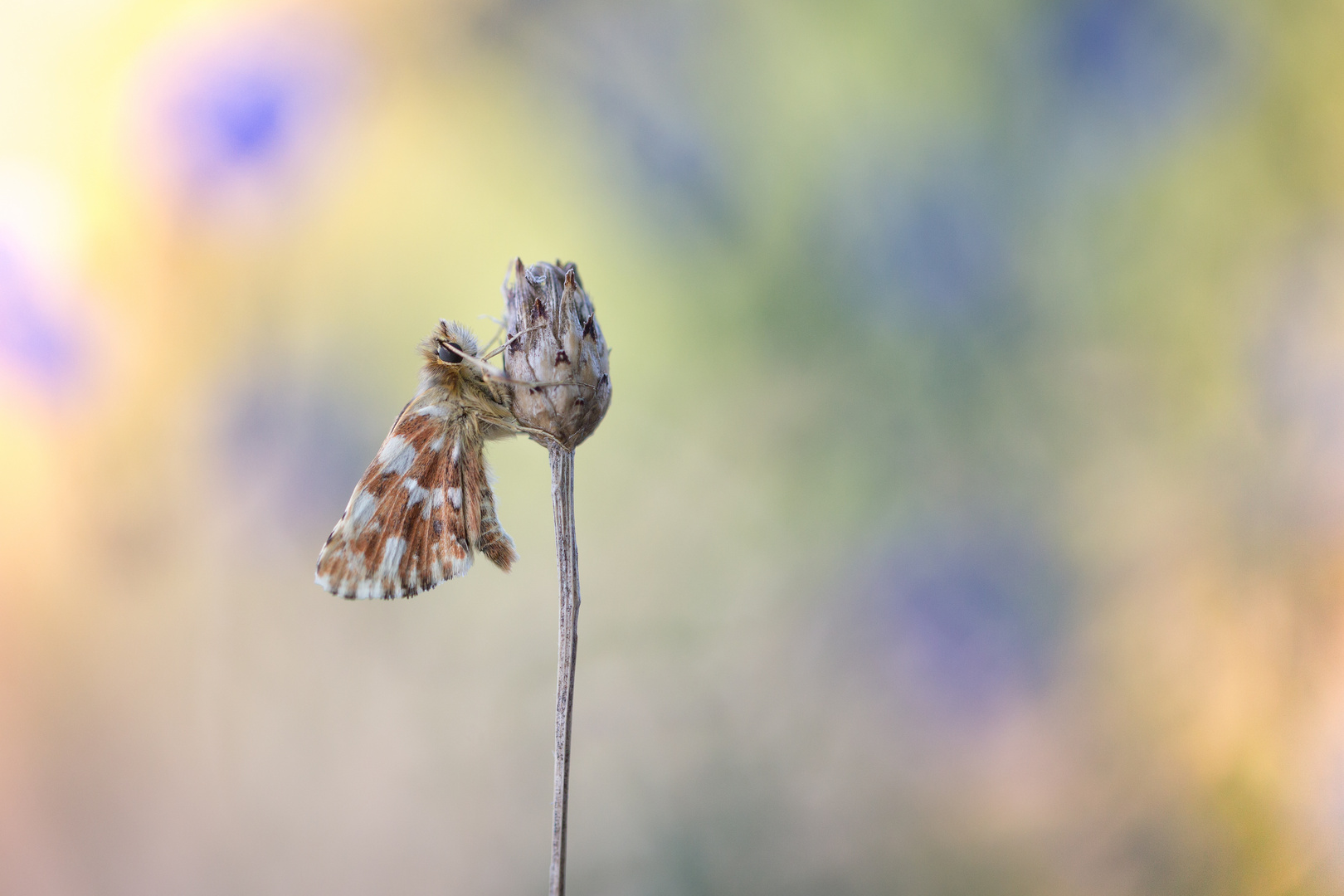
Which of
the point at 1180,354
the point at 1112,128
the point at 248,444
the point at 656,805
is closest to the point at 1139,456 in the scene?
the point at 1180,354

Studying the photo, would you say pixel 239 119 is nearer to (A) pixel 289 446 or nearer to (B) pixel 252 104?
(B) pixel 252 104

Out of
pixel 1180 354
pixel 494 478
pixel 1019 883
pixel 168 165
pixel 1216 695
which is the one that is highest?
pixel 168 165

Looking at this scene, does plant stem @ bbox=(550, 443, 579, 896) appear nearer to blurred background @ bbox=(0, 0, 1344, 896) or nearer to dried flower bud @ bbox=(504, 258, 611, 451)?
dried flower bud @ bbox=(504, 258, 611, 451)

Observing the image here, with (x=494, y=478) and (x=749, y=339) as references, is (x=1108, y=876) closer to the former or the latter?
(x=749, y=339)

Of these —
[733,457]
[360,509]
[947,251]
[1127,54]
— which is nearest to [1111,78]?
[1127,54]

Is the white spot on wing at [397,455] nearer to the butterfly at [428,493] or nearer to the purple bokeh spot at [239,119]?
the butterfly at [428,493]
